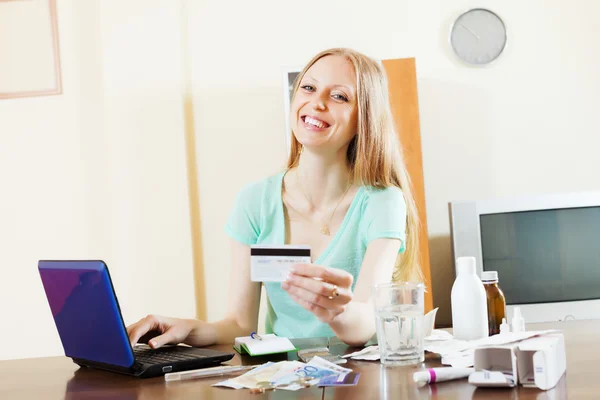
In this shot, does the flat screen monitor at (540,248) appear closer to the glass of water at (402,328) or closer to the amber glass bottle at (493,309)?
the amber glass bottle at (493,309)

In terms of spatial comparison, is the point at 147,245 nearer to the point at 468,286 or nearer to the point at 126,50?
the point at 126,50

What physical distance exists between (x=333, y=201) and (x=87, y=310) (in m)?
0.78

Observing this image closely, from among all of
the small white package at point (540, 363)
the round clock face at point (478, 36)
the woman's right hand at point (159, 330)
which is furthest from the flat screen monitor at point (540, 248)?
the small white package at point (540, 363)

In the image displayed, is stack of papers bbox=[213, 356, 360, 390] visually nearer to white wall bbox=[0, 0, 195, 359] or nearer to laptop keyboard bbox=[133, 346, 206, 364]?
laptop keyboard bbox=[133, 346, 206, 364]

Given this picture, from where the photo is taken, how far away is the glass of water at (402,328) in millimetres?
1182

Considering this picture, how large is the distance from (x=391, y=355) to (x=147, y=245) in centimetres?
245

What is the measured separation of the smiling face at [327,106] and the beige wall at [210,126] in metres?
1.75

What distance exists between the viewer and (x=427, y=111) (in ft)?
11.6

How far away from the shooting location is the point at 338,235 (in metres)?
1.76

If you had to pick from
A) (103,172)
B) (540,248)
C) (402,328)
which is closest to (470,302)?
(402,328)

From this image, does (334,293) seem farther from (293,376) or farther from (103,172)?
(103,172)

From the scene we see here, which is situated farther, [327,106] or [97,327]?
[327,106]

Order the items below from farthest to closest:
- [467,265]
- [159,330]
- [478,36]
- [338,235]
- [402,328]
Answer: [478,36]
[338,235]
[159,330]
[467,265]
[402,328]

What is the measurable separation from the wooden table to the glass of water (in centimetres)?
3
